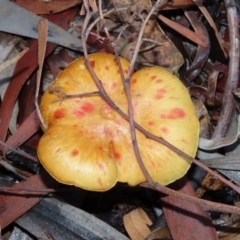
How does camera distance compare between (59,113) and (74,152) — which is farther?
(59,113)

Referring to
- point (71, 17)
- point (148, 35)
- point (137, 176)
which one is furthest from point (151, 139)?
point (71, 17)

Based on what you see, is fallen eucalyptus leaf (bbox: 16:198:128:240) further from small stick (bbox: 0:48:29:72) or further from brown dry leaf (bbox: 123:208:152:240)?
small stick (bbox: 0:48:29:72)

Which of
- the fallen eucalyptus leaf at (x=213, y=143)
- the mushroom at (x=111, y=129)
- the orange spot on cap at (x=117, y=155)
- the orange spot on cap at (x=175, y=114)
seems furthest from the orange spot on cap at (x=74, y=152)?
the fallen eucalyptus leaf at (x=213, y=143)

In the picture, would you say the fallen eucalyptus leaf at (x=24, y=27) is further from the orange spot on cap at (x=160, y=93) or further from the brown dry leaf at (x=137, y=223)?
the brown dry leaf at (x=137, y=223)

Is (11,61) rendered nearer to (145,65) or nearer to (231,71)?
(145,65)

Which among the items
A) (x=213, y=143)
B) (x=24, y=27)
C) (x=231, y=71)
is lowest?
(x=213, y=143)

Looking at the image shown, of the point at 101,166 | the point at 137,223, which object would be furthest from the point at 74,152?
the point at 137,223

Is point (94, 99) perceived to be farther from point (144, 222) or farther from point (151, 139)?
point (144, 222)
